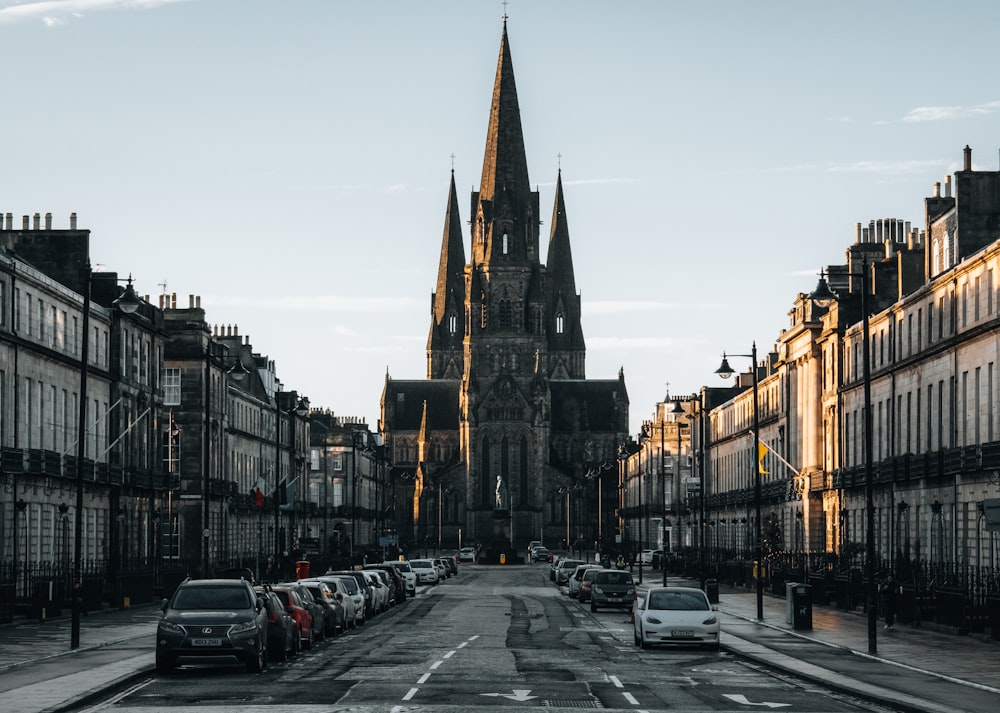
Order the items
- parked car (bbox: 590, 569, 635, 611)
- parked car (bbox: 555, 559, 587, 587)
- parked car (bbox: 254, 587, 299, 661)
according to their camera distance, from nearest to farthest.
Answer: parked car (bbox: 254, 587, 299, 661), parked car (bbox: 590, 569, 635, 611), parked car (bbox: 555, 559, 587, 587)

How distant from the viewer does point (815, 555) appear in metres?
73.1

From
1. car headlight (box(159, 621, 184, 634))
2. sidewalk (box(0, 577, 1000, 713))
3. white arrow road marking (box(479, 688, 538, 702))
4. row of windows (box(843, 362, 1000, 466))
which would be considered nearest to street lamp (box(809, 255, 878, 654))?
sidewalk (box(0, 577, 1000, 713))

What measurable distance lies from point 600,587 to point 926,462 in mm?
11910

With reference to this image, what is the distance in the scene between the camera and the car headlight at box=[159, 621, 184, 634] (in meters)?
31.7

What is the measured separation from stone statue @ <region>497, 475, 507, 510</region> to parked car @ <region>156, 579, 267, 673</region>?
154118mm

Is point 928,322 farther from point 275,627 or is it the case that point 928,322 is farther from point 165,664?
point 165,664

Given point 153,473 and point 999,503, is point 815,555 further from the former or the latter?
point 999,503

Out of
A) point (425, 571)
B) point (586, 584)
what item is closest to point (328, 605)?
point (586, 584)

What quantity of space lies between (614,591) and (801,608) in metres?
14.3

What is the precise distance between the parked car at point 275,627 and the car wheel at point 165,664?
2.75 meters

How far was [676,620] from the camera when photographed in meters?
40.4

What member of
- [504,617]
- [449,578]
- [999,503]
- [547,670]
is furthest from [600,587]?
[449,578]

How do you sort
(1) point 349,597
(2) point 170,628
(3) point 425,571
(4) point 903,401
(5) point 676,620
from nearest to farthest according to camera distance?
1. (2) point 170,628
2. (5) point 676,620
3. (1) point 349,597
4. (4) point 903,401
5. (3) point 425,571

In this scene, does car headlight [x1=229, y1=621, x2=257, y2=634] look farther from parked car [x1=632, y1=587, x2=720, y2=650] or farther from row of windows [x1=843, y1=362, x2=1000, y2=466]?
row of windows [x1=843, y1=362, x2=1000, y2=466]
